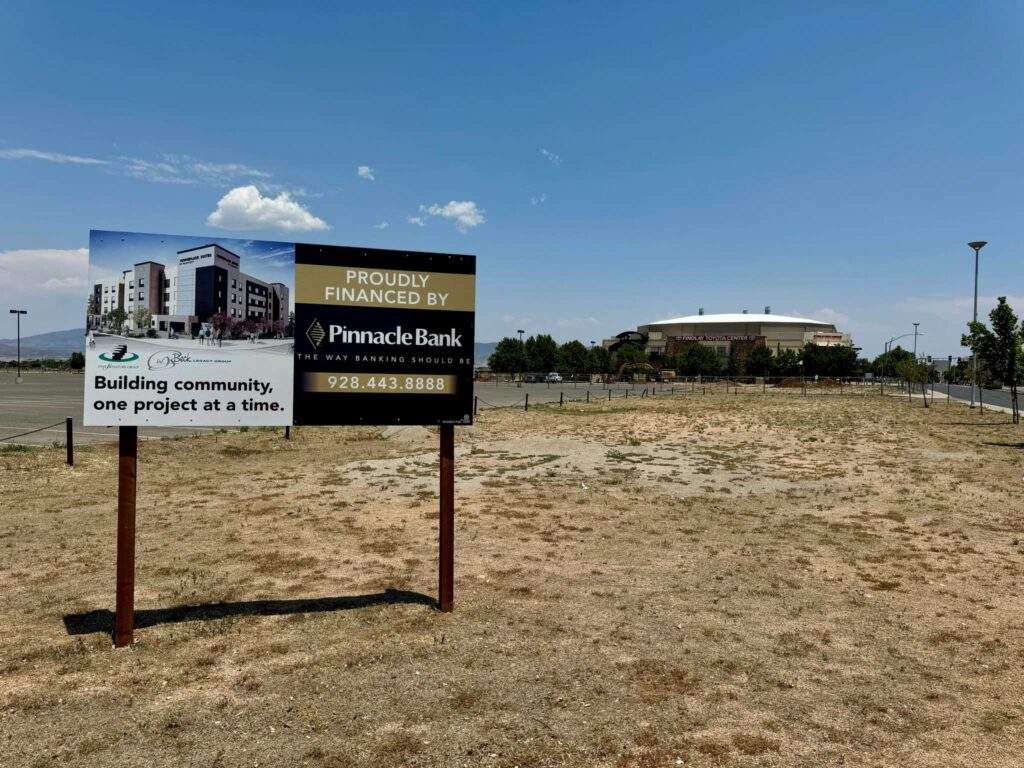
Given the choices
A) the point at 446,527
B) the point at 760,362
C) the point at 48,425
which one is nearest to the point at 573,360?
the point at 760,362

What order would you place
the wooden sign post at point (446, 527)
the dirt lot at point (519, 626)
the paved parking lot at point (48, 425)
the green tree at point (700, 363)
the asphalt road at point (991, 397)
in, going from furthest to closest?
the green tree at point (700, 363) < the asphalt road at point (991, 397) < the paved parking lot at point (48, 425) < the wooden sign post at point (446, 527) < the dirt lot at point (519, 626)

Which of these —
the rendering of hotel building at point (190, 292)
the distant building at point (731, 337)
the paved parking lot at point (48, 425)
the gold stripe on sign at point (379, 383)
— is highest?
the distant building at point (731, 337)

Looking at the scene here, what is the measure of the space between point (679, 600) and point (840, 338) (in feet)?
547

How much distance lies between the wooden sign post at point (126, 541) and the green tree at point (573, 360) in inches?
4658

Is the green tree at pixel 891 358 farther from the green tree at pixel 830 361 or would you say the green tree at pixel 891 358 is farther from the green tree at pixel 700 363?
the green tree at pixel 700 363

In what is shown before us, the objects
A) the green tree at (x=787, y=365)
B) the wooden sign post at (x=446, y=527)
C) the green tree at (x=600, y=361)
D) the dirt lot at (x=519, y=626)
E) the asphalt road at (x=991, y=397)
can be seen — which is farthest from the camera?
the green tree at (x=600, y=361)

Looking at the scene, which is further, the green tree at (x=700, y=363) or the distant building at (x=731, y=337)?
the distant building at (x=731, y=337)

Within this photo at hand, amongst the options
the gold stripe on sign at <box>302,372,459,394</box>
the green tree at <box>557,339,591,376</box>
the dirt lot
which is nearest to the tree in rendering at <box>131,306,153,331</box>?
the gold stripe on sign at <box>302,372,459,394</box>

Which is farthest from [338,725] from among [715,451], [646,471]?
[715,451]

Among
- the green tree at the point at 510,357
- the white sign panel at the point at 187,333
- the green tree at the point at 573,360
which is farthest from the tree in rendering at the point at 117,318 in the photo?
the green tree at the point at 573,360

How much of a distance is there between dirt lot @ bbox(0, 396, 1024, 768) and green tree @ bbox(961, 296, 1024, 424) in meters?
20.6

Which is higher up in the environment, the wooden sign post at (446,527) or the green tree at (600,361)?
the green tree at (600,361)

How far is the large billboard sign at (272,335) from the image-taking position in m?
5.39

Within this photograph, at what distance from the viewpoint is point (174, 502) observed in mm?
11125
